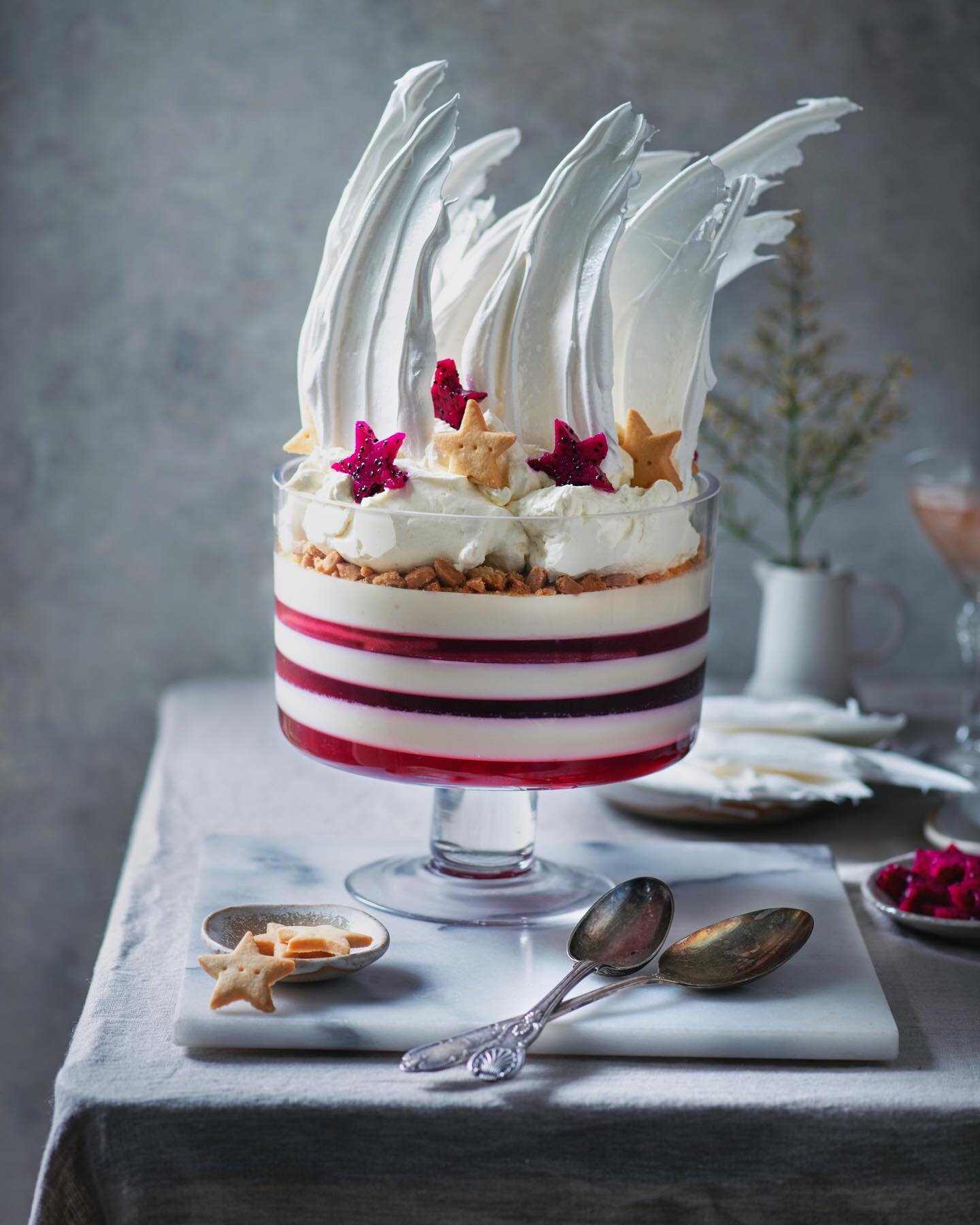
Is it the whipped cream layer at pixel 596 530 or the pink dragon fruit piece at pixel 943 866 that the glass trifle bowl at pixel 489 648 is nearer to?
the whipped cream layer at pixel 596 530

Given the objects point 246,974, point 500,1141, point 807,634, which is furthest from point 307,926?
point 807,634

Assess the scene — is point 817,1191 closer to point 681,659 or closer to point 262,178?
point 681,659

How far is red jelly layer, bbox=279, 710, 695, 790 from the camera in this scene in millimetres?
835

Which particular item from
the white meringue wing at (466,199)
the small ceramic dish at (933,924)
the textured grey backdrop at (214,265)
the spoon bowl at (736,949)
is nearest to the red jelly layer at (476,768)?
the spoon bowl at (736,949)

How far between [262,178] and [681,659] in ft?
2.80

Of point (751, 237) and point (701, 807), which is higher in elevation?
point (751, 237)

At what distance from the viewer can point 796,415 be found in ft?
4.69

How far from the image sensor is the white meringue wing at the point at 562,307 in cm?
84

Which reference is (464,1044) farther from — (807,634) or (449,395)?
(807,634)

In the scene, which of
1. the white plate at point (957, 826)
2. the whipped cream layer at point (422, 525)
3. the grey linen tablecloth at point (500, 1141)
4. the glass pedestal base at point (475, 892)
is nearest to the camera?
the grey linen tablecloth at point (500, 1141)

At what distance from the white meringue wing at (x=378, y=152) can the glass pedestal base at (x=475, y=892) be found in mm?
321

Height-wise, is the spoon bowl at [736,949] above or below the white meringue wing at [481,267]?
below

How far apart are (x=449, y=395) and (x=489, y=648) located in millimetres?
156

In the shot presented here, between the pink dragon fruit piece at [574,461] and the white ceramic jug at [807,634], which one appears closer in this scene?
the pink dragon fruit piece at [574,461]
